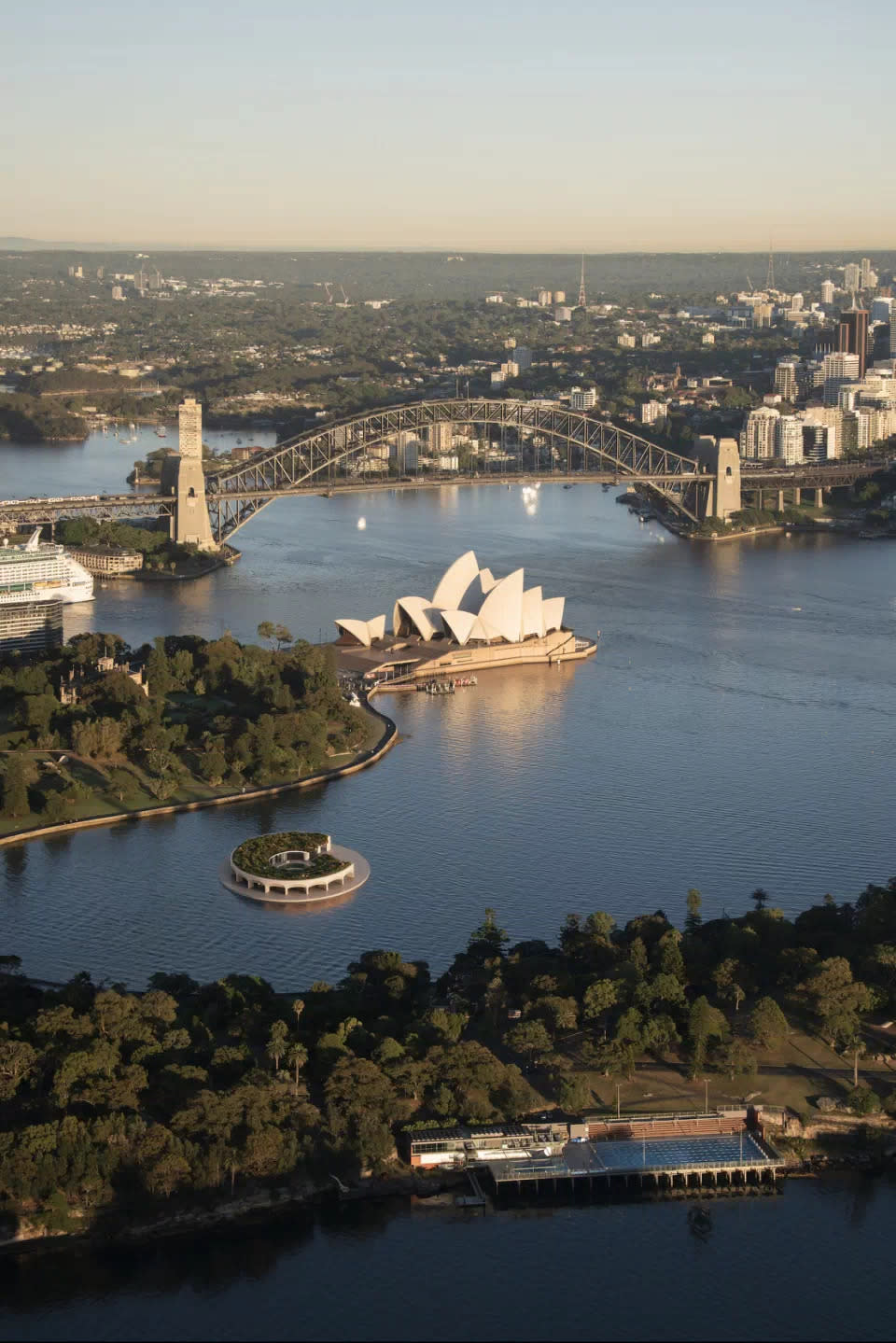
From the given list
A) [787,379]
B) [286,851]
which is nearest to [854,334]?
[787,379]

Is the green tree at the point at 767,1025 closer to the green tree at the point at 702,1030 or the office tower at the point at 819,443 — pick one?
the green tree at the point at 702,1030

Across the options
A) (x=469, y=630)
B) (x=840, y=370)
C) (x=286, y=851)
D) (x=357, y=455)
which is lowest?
(x=286, y=851)

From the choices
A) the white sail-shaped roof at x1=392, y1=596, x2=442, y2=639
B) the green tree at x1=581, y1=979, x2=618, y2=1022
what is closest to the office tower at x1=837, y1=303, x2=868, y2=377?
the white sail-shaped roof at x1=392, y1=596, x2=442, y2=639

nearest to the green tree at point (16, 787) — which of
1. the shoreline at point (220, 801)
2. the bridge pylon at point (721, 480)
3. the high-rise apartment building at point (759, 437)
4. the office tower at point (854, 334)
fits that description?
the shoreline at point (220, 801)

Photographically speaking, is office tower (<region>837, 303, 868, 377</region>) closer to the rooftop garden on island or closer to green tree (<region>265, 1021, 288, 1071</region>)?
the rooftop garden on island

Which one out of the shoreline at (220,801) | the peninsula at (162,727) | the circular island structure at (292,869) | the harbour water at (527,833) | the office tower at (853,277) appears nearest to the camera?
the harbour water at (527,833)

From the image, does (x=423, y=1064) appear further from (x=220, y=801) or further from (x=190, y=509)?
(x=190, y=509)
